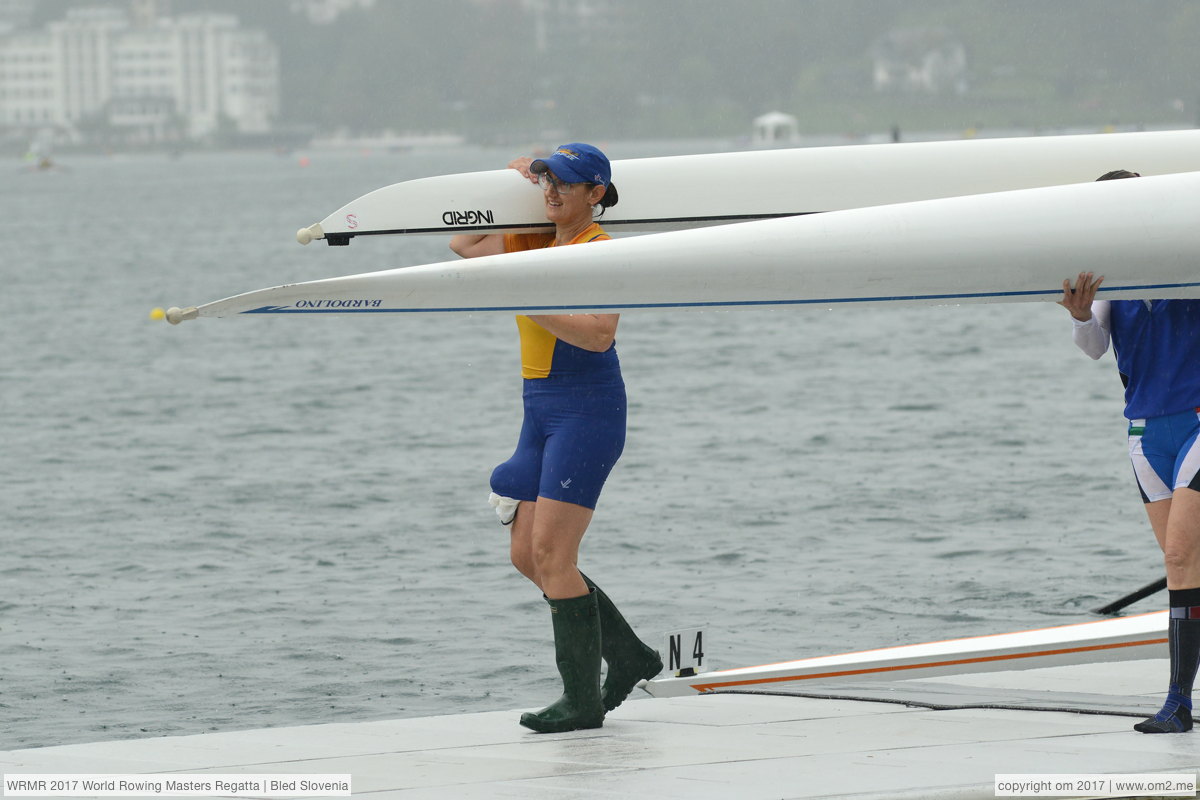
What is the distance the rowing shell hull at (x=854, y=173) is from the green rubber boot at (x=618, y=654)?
1.55 m

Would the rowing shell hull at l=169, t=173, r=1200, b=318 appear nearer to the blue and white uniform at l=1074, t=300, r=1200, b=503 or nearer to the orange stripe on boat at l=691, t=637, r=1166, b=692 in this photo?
the blue and white uniform at l=1074, t=300, r=1200, b=503

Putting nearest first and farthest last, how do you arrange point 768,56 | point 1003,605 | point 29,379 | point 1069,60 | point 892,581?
point 1003,605 < point 892,581 < point 29,379 < point 1069,60 < point 768,56

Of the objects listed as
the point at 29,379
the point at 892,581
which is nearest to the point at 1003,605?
the point at 892,581

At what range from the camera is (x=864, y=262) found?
5.82 m

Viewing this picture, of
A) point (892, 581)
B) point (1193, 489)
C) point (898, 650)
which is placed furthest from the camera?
point (892, 581)

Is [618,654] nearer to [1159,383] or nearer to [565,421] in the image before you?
[565,421]

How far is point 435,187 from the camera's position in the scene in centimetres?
660

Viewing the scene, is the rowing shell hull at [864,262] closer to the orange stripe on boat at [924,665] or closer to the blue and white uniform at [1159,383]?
the blue and white uniform at [1159,383]

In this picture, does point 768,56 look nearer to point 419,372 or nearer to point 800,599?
point 419,372

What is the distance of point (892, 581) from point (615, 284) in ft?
22.0

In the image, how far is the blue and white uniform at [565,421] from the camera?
5793mm

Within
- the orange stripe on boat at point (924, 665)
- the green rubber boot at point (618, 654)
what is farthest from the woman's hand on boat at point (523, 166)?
the orange stripe on boat at point (924, 665)

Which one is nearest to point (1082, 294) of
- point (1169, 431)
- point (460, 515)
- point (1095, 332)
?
point (1095, 332)

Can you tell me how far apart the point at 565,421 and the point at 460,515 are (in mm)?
9265
